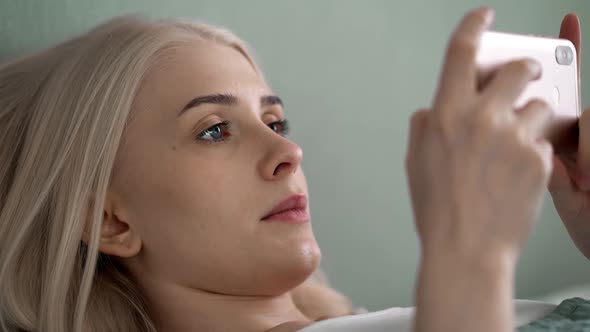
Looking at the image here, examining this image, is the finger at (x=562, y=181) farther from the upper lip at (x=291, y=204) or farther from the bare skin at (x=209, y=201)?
the upper lip at (x=291, y=204)

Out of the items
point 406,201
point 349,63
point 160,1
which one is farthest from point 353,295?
point 160,1

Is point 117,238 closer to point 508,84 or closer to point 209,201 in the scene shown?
point 209,201

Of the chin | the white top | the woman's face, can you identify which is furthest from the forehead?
the white top

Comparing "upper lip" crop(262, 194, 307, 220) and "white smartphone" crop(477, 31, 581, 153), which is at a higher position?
"white smartphone" crop(477, 31, 581, 153)

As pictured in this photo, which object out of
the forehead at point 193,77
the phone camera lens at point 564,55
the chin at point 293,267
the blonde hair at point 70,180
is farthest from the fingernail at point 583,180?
the blonde hair at point 70,180

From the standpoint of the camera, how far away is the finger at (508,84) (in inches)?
21.9

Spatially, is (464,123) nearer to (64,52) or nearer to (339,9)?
(64,52)

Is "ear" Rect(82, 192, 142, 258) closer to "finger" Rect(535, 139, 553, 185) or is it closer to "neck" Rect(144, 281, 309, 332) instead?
"neck" Rect(144, 281, 309, 332)

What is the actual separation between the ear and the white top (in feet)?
1.04

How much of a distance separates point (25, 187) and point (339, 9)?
84 centimetres

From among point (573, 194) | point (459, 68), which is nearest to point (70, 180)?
point (459, 68)

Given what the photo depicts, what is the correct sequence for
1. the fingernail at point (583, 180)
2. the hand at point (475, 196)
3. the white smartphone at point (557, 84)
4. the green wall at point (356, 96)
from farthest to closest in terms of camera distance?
the green wall at point (356, 96) → the fingernail at point (583, 180) → the white smartphone at point (557, 84) → the hand at point (475, 196)

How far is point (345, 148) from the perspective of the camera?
5.07ft

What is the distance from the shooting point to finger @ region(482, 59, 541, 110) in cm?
56
